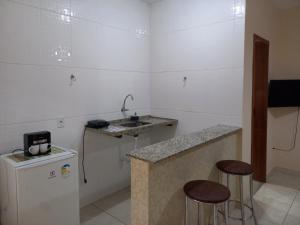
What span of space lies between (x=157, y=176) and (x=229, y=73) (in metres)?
1.69

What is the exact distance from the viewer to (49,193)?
6.28ft

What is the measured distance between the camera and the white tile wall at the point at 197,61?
265 centimetres

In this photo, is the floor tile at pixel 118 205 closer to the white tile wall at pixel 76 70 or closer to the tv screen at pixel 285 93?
the white tile wall at pixel 76 70

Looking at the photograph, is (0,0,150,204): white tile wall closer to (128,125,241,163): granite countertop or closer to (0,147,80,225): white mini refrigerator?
(0,147,80,225): white mini refrigerator

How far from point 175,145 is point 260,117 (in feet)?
7.13

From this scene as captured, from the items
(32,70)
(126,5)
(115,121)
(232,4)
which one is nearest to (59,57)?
(32,70)

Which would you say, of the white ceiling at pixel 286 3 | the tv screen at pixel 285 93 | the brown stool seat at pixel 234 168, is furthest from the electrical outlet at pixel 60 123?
the white ceiling at pixel 286 3

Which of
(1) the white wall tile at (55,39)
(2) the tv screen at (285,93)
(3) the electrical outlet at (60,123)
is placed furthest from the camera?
(2) the tv screen at (285,93)

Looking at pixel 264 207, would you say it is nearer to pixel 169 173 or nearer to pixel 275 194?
pixel 275 194

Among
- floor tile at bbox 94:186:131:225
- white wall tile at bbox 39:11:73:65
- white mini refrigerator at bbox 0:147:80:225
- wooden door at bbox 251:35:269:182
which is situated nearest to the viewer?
white mini refrigerator at bbox 0:147:80:225

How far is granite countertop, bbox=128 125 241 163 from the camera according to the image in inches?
62.6

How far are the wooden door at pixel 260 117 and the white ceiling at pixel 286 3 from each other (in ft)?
2.29

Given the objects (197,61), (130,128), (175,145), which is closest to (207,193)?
(175,145)

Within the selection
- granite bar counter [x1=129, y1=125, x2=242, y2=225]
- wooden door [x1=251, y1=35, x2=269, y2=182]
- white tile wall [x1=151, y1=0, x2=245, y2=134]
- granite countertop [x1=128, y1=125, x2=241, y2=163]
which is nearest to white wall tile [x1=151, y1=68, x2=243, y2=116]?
white tile wall [x1=151, y1=0, x2=245, y2=134]
